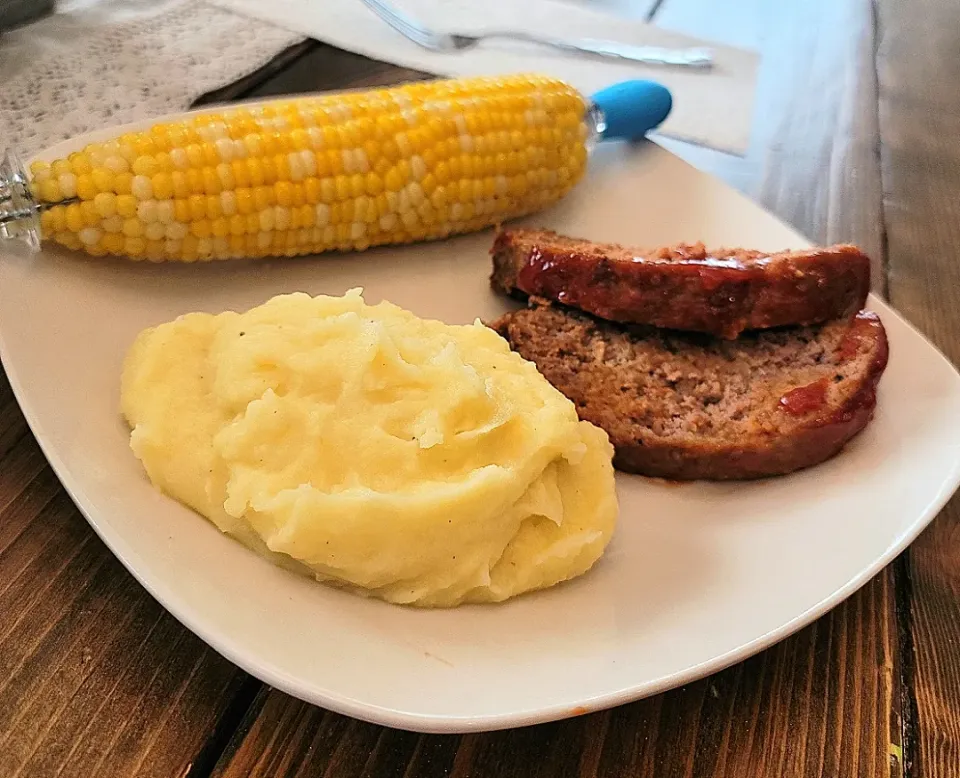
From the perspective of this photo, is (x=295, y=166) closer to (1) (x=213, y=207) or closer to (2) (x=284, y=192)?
(2) (x=284, y=192)

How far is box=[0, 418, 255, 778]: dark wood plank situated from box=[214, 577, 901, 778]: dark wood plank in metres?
0.09

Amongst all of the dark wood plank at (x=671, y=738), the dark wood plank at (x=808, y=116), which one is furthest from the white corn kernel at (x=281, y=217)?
the dark wood plank at (x=808, y=116)

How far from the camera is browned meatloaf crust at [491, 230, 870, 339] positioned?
193cm

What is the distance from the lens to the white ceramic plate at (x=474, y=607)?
1.18m

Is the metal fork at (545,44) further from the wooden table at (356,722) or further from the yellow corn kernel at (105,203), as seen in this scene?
the wooden table at (356,722)

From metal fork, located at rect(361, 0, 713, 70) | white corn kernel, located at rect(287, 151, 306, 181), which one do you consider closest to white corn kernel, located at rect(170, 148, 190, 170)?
white corn kernel, located at rect(287, 151, 306, 181)

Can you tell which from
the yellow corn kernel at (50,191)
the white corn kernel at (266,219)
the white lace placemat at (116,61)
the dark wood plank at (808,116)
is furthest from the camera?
the dark wood plank at (808,116)

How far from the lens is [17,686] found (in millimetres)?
1215

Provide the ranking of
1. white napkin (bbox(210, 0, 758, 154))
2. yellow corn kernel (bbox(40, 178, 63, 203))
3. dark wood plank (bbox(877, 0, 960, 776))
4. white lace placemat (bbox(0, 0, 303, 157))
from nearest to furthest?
dark wood plank (bbox(877, 0, 960, 776)), yellow corn kernel (bbox(40, 178, 63, 203)), white lace placemat (bbox(0, 0, 303, 157)), white napkin (bbox(210, 0, 758, 154))

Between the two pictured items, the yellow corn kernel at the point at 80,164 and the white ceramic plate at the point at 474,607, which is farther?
the yellow corn kernel at the point at 80,164

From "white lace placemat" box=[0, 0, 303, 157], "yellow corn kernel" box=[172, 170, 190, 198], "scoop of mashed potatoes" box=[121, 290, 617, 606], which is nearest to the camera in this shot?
"scoop of mashed potatoes" box=[121, 290, 617, 606]

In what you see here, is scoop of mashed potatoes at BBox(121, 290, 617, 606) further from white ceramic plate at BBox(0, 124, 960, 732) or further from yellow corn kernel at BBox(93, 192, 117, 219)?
yellow corn kernel at BBox(93, 192, 117, 219)

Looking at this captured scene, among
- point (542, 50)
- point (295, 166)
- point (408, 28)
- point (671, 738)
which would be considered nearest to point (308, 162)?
point (295, 166)

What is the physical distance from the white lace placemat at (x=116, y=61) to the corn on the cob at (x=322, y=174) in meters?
0.70
